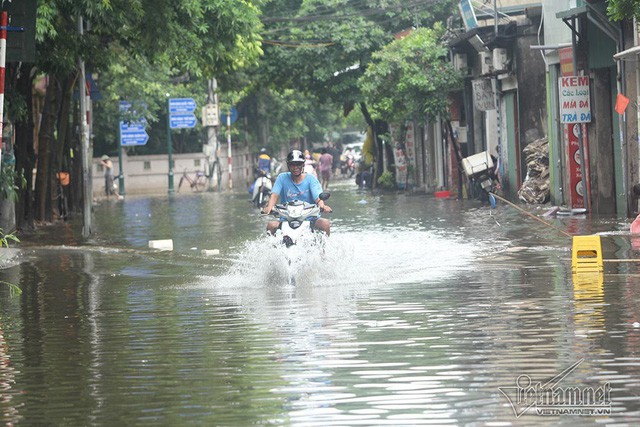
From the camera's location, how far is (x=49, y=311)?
13.6 meters

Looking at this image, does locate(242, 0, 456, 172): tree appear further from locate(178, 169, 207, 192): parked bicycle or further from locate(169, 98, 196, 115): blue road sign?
locate(178, 169, 207, 192): parked bicycle

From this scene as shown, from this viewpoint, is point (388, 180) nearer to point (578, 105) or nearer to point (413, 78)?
point (413, 78)

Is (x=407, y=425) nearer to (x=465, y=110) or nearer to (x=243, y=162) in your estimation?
(x=465, y=110)

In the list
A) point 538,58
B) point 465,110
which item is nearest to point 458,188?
point 465,110

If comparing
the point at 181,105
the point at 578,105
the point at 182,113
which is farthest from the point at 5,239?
the point at 182,113

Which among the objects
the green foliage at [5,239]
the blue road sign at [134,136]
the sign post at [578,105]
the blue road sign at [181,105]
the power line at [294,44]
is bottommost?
the green foliage at [5,239]

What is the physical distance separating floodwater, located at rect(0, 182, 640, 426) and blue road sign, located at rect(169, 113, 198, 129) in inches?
1477

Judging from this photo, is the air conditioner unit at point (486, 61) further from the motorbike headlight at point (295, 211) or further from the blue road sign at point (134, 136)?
the blue road sign at point (134, 136)

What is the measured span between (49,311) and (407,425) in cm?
725

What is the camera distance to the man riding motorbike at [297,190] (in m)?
16.2

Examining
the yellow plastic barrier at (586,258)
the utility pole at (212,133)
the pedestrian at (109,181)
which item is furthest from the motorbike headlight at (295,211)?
the utility pole at (212,133)

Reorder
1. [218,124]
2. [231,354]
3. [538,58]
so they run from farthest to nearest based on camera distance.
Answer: [218,124], [538,58], [231,354]

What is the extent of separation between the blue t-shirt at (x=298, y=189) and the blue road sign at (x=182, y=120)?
4280cm

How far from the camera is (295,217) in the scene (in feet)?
51.9
